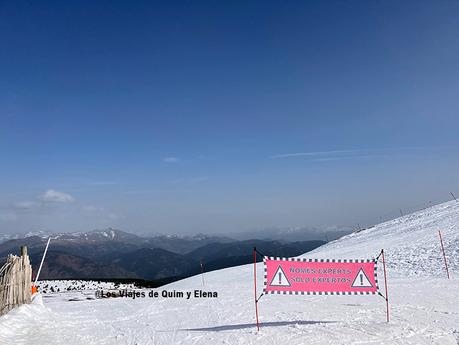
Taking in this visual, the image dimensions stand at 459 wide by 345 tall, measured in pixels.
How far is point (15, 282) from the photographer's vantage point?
1382 centimetres

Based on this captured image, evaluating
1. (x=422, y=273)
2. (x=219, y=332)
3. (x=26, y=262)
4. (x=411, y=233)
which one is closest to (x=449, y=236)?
(x=411, y=233)

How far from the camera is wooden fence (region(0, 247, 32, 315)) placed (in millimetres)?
12898

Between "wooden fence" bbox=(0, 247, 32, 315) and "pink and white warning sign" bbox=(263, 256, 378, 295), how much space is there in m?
9.24

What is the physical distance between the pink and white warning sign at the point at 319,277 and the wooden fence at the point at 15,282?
30.3 ft

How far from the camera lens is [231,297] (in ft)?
61.5

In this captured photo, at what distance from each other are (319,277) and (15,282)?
36.7 feet

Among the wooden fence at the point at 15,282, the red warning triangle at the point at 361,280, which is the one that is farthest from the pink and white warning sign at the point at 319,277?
the wooden fence at the point at 15,282

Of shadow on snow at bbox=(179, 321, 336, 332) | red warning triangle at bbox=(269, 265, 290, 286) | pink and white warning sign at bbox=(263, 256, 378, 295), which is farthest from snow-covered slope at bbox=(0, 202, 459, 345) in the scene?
red warning triangle at bbox=(269, 265, 290, 286)

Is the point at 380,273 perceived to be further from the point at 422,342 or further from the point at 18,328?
the point at 18,328

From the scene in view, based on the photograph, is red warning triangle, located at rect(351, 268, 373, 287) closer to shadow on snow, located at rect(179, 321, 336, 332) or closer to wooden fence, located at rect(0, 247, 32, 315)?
shadow on snow, located at rect(179, 321, 336, 332)

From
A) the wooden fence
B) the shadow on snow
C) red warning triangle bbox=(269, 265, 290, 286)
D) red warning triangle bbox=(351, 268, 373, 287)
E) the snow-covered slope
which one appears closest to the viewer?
the snow-covered slope

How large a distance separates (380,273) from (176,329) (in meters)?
17.6

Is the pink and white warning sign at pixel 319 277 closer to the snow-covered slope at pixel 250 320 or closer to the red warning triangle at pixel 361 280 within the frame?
the red warning triangle at pixel 361 280

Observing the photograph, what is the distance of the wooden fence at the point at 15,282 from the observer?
42.3 ft
